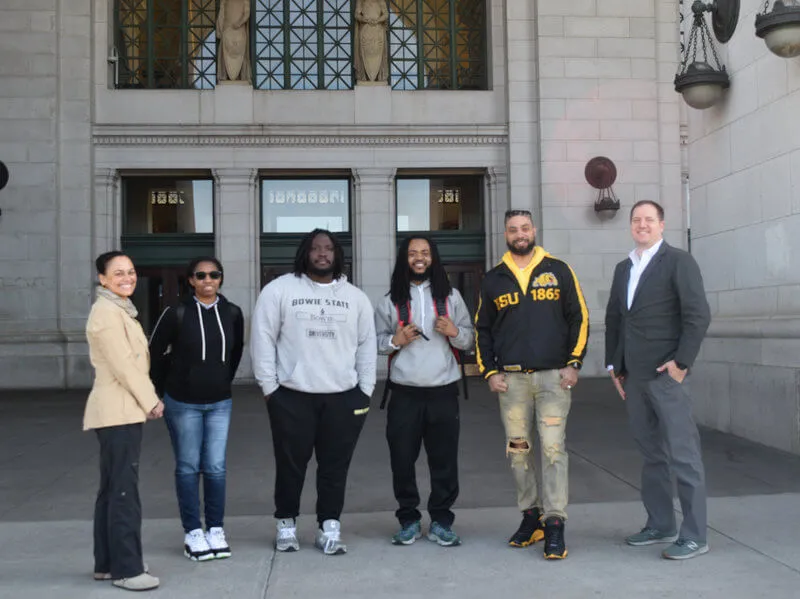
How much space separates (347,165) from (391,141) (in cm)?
104

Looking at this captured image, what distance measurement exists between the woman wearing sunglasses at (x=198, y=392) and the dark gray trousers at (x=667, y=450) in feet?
8.37

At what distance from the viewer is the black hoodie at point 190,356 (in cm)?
522

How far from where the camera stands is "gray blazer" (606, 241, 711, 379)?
17.1 ft

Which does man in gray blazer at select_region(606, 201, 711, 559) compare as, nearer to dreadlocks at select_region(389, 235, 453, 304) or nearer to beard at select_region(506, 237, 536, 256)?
beard at select_region(506, 237, 536, 256)

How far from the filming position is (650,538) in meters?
5.43

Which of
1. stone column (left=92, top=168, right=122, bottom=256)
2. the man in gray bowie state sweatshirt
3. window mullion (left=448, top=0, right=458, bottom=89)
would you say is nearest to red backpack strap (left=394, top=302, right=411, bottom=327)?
the man in gray bowie state sweatshirt

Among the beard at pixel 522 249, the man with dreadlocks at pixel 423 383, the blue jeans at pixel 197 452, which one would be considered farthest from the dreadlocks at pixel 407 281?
the blue jeans at pixel 197 452

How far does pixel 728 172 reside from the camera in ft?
32.7

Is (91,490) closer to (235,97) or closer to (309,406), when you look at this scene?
(309,406)

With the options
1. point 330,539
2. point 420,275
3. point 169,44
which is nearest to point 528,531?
point 330,539

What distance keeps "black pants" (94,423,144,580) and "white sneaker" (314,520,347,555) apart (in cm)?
111

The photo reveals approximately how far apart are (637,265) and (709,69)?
17.1 feet

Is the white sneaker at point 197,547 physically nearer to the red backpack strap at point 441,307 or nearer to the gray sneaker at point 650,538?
the red backpack strap at point 441,307

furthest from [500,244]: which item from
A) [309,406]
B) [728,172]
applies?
[309,406]
